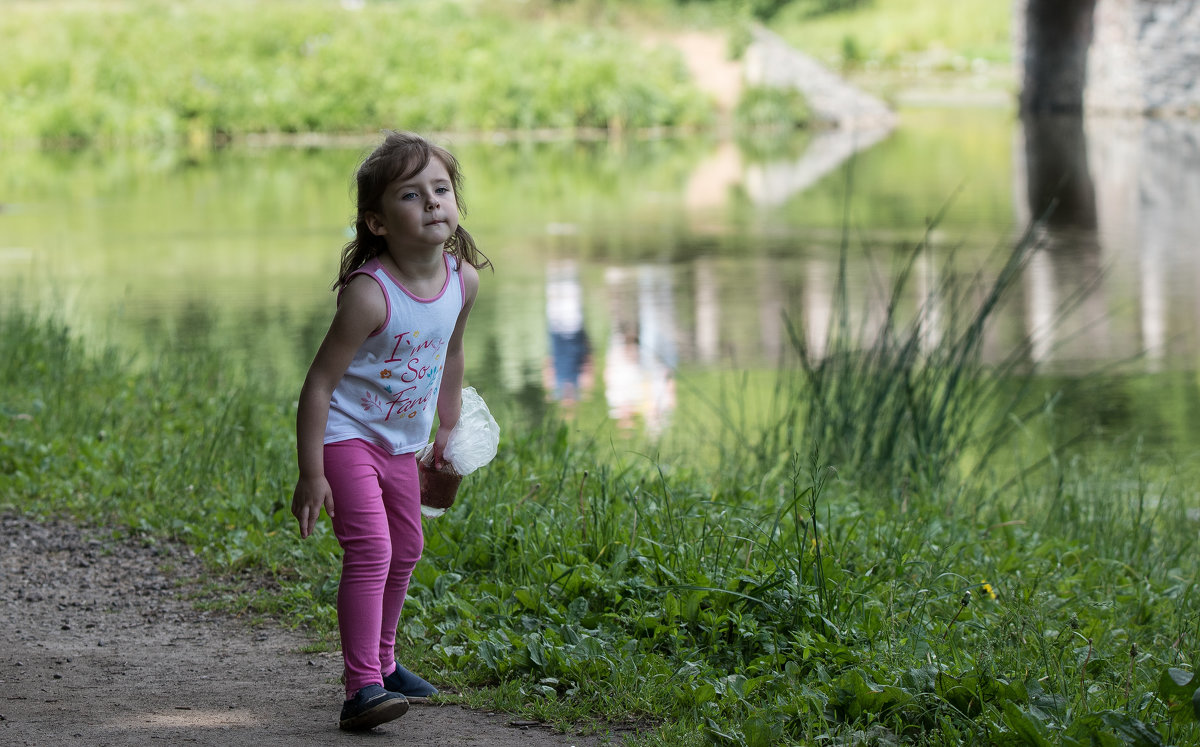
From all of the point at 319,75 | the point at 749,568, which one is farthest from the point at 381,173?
the point at 319,75

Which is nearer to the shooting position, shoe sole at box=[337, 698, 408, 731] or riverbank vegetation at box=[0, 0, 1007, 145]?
shoe sole at box=[337, 698, 408, 731]

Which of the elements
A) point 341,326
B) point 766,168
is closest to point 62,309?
point 341,326

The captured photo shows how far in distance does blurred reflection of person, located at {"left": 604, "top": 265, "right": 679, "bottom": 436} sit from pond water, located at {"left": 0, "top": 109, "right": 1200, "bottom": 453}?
0.03 metres

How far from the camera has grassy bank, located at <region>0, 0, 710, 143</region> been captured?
2508 centimetres

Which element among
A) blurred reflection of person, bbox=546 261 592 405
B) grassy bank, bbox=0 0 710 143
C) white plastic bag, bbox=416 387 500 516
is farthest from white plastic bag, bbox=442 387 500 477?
grassy bank, bbox=0 0 710 143

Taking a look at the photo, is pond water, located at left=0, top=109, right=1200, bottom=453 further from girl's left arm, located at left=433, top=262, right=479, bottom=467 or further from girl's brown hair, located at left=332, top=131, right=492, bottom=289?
girl's brown hair, located at left=332, top=131, right=492, bottom=289

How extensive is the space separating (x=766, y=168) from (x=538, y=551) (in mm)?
15931

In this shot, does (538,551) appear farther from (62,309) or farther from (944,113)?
(944,113)

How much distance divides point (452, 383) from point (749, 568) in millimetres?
892

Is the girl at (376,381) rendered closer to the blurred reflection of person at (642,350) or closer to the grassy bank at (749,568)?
the grassy bank at (749,568)

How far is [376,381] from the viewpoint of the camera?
2975 mm

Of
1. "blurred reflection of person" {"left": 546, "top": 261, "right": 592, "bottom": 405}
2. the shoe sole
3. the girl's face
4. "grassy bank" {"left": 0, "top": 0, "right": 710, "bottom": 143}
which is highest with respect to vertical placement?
"grassy bank" {"left": 0, "top": 0, "right": 710, "bottom": 143}

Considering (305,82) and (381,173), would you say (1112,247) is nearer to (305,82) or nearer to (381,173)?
(381,173)

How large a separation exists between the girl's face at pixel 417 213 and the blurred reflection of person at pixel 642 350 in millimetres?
3412
